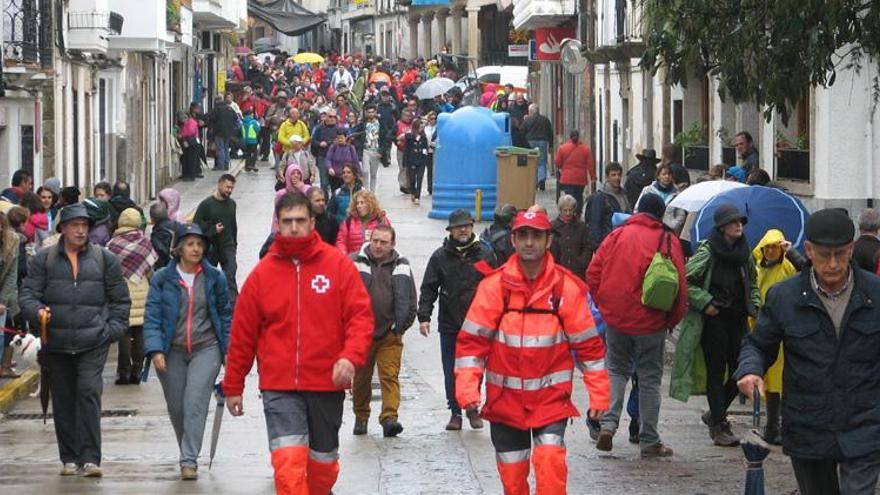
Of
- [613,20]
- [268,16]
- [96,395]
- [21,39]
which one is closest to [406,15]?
[268,16]

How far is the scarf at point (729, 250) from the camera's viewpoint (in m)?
13.8

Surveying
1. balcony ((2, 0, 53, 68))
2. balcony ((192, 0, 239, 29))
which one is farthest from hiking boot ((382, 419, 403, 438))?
balcony ((192, 0, 239, 29))

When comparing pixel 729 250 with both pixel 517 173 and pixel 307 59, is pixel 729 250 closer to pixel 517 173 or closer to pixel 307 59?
pixel 517 173

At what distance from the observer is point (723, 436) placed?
14047mm

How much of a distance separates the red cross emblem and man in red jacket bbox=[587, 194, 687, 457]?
12.0ft

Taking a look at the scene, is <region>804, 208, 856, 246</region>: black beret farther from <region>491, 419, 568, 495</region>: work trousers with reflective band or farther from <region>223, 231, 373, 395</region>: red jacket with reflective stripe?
<region>223, 231, 373, 395</region>: red jacket with reflective stripe

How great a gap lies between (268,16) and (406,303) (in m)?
64.4

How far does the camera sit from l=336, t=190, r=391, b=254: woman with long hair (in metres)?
16.8

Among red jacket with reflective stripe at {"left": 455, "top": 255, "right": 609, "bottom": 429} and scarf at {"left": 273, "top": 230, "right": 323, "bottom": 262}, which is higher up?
scarf at {"left": 273, "top": 230, "right": 323, "bottom": 262}

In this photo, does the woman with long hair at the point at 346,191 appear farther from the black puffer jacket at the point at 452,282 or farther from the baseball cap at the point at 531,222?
the baseball cap at the point at 531,222

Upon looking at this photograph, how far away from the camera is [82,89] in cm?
3300

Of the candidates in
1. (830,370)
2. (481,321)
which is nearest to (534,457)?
(481,321)

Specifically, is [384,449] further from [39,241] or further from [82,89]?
[82,89]

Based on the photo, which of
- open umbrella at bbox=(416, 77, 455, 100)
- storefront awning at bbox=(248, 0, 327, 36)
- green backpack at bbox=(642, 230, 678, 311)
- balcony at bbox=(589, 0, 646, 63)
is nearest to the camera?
green backpack at bbox=(642, 230, 678, 311)
